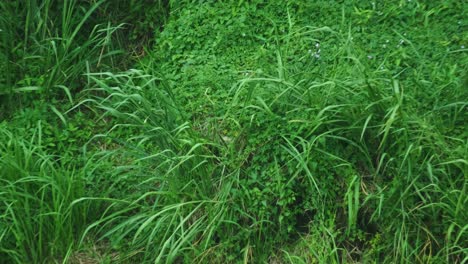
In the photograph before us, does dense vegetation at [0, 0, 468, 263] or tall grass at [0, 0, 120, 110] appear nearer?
dense vegetation at [0, 0, 468, 263]

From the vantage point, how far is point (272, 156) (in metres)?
4.85

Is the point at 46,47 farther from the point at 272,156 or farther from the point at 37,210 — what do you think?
the point at 272,156

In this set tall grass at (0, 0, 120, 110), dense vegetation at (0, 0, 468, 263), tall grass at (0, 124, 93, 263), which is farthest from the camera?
tall grass at (0, 0, 120, 110)

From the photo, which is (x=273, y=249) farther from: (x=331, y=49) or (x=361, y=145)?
(x=331, y=49)

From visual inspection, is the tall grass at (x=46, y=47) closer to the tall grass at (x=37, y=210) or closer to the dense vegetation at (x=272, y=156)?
the dense vegetation at (x=272, y=156)

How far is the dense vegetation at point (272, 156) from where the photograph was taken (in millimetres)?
4629

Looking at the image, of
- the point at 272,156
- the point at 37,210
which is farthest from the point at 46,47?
the point at 272,156

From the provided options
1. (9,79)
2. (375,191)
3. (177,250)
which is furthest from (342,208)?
(9,79)

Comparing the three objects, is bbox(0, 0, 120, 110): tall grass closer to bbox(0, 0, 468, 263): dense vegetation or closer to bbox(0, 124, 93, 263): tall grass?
bbox(0, 0, 468, 263): dense vegetation

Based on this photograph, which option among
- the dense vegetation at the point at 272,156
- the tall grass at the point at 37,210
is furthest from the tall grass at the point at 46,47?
the tall grass at the point at 37,210

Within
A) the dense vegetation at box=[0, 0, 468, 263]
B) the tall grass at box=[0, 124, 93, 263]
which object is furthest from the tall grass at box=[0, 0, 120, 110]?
the tall grass at box=[0, 124, 93, 263]

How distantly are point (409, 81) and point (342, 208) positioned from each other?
86 centimetres

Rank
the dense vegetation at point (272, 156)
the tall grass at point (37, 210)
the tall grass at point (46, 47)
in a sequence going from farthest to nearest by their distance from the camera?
the tall grass at point (46, 47)
the tall grass at point (37, 210)
the dense vegetation at point (272, 156)

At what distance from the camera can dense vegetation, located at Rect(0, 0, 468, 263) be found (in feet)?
15.2
